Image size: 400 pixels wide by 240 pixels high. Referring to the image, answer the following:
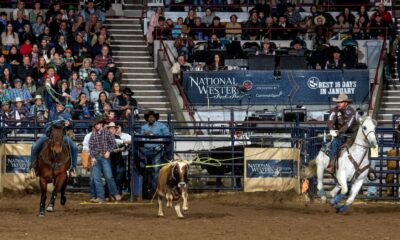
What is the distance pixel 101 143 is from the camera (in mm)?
22250

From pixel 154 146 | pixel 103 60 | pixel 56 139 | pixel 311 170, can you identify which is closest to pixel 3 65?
pixel 103 60

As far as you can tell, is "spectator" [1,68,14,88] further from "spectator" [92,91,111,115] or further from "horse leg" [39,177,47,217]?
"horse leg" [39,177,47,217]

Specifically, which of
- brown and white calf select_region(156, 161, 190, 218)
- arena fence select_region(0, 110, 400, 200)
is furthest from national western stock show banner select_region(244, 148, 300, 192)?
brown and white calf select_region(156, 161, 190, 218)

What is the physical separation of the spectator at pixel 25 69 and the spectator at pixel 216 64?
4.85 metres

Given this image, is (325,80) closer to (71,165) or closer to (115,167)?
(115,167)

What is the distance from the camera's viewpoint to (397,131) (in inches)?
874

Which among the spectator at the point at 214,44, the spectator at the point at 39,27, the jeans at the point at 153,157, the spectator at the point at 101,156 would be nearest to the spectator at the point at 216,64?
the spectator at the point at 214,44

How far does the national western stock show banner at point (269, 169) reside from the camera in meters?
23.4

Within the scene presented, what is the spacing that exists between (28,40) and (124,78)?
3.30 metres

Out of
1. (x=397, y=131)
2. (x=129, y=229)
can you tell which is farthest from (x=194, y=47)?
(x=129, y=229)

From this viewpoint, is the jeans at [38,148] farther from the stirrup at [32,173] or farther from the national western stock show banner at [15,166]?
the national western stock show banner at [15,166]

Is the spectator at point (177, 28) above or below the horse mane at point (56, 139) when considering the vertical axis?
above

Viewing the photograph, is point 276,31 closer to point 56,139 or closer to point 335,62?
point 335,62

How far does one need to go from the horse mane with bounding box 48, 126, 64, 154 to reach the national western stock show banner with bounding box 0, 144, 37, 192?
3899mm
